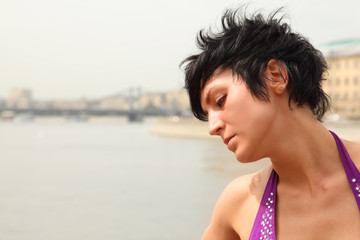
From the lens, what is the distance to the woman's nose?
1482 millimetres

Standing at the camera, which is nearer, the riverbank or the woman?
the woman

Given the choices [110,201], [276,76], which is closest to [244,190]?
[276,76]

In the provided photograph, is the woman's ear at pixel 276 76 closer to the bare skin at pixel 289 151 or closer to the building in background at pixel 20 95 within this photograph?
the bare skin at pixel 289 151

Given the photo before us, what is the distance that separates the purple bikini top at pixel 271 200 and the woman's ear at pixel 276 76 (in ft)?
0.72

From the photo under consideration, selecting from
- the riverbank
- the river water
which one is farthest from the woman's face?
the riverbank

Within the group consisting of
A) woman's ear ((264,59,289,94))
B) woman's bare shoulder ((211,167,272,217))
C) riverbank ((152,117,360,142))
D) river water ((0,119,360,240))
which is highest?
woman's ear ((264,59,289,94))

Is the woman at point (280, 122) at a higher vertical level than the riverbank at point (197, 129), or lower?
higher

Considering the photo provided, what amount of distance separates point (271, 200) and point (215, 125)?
28cm

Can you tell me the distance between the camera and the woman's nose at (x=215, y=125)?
1.48m

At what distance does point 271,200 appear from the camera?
1607mm

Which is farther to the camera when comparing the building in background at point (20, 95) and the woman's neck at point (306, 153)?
the building in background at point (20, 95)

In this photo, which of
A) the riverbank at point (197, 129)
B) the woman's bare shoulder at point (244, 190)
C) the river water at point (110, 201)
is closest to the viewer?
the woman's bare shoulder at point (244, 190)

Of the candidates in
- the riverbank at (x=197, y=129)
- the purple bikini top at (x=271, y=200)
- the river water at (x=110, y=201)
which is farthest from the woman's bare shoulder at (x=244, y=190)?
the riverbank at (x=197, y=129)

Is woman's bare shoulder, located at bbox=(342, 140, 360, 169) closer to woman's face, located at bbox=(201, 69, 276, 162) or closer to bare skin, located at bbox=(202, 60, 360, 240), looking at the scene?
bare skin, located at bbox=(202, 60, 360, 240)
